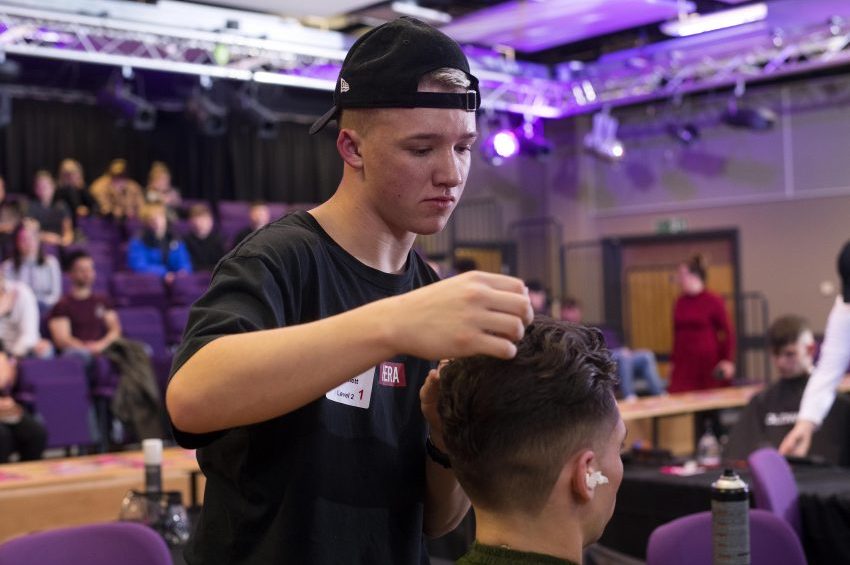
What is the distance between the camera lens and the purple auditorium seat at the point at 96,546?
215 cm

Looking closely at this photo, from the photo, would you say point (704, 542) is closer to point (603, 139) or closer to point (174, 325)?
A: point (174, 325)

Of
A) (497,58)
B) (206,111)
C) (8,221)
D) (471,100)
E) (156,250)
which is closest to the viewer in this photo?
(471,100)

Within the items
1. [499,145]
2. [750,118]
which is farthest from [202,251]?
[750,118]

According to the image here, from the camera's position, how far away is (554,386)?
1.25 meters

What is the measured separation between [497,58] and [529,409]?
385 inches

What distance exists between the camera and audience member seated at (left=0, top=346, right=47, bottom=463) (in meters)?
6.64

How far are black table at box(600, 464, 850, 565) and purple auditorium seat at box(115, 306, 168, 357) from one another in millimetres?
5123

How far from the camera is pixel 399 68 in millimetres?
1323

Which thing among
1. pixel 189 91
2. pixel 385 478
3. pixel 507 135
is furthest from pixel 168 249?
pixel 385 478

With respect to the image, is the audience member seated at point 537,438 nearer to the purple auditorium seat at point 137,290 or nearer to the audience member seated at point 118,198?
the purple auditorium seat at point 137,290

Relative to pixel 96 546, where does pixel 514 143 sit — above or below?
above

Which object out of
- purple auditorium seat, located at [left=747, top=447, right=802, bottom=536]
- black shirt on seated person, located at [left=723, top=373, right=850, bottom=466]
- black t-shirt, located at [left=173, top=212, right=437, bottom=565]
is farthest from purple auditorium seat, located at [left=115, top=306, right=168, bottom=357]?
black t-shirt, located at [left=173, top=212, right=437, bottom=565]

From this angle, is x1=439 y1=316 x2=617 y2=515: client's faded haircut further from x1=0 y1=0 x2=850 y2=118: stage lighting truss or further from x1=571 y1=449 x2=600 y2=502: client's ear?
x1=0 y1=0 x2=850 y2=118: stage lighting truss

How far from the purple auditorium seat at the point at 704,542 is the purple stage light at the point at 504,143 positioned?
8.78 meters
